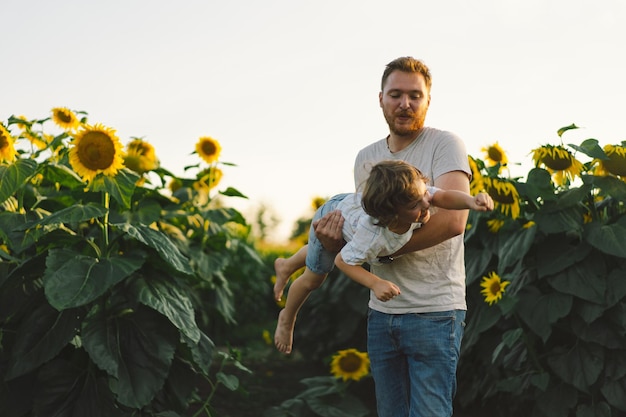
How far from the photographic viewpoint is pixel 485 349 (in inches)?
176

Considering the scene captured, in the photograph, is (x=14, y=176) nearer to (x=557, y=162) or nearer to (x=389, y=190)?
(x=389, y=190)

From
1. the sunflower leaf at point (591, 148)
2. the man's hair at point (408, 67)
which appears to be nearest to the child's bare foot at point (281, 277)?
the man's hair at point (408, 67)

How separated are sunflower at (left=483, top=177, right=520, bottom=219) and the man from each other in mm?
1290

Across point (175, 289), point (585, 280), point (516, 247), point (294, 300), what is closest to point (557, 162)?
point (516, 247)

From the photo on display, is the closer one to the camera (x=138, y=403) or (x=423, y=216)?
(x=423, y=216)

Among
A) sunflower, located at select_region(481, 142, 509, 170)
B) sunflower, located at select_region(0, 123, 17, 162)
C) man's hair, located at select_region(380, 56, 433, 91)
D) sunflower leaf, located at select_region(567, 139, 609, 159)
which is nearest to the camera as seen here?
man's hair, located at select_region(380, 56, 433, 91)

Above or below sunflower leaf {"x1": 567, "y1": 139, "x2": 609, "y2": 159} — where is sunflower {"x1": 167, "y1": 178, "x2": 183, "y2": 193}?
below

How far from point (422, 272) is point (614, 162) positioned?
5.92 ft

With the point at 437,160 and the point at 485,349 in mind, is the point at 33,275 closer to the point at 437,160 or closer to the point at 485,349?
the point at 437,160

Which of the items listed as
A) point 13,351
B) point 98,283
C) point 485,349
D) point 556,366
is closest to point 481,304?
point 485,349

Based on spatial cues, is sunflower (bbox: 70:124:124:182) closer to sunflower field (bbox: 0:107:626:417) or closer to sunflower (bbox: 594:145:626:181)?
sunflower field (bbox: 0:107:626:417)

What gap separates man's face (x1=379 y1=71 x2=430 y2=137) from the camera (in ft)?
9.00

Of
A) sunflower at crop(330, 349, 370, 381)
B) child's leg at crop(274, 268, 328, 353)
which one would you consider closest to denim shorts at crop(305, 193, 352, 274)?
child's leg at crop(274, 268, 328, 353)

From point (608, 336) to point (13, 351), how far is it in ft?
9.37
